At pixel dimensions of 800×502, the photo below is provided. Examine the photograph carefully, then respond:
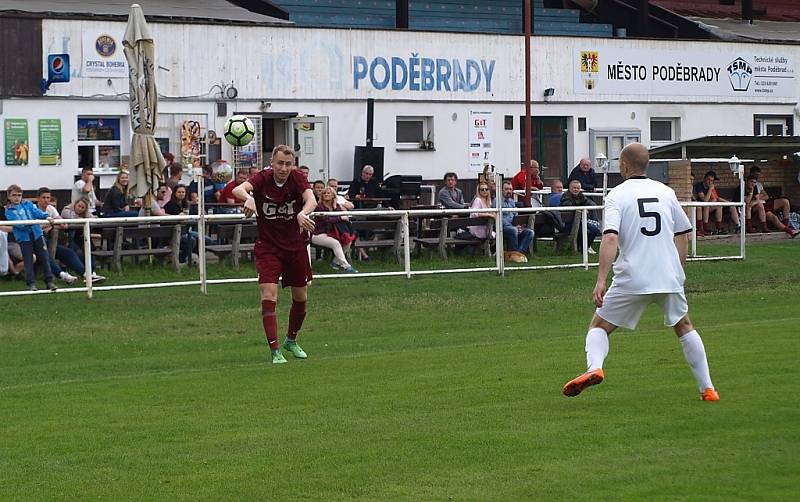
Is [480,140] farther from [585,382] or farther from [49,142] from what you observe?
[585,382]

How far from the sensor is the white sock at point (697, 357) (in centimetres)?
937

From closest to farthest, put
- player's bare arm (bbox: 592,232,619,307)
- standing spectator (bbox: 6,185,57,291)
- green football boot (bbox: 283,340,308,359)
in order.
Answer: player's bare arm (bbox: 592,232,619,307)
green football boot (bbox: 283,340,308,359)
standing spectator (bbox: 6,185,57,291)

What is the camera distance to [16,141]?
25.7 metres

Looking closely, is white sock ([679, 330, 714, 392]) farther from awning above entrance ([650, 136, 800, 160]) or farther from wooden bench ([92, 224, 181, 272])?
awning above entrance ([650, 136, 800, 160])

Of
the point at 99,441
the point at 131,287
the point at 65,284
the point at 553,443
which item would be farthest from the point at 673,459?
the point at 65,284

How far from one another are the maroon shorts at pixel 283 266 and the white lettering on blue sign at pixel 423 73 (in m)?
17.7

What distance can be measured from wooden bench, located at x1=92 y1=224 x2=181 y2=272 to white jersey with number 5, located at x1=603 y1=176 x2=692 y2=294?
41.9 ft

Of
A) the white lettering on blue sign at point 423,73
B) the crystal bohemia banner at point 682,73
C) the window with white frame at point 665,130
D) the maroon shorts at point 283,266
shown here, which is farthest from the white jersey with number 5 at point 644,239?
the window with white frame at point 665,130

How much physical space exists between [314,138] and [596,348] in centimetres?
2063

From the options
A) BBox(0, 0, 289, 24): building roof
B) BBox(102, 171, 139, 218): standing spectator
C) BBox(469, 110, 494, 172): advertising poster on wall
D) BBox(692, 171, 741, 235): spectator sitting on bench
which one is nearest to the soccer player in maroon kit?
BBox(102, 171, 139, 218): standing spectator

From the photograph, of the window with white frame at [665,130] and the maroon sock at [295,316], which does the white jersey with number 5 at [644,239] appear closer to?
the maroon sock at [295,316]

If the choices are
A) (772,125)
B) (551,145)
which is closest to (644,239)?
(551,145)

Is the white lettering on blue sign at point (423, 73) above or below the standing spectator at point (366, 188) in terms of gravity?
above

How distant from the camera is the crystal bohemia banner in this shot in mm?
34344
